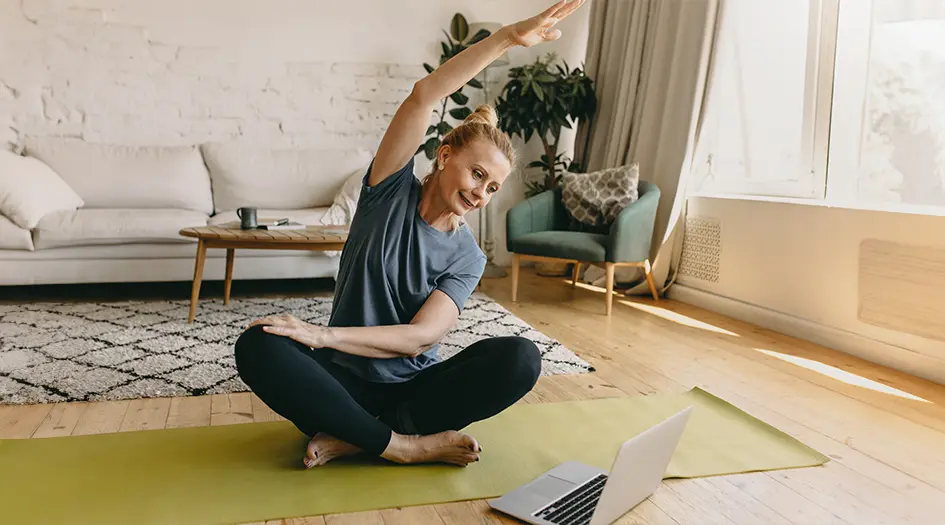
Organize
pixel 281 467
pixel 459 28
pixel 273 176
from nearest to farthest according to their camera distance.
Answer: pixel 281 467 < pixel 273 176 < pixel 459 28

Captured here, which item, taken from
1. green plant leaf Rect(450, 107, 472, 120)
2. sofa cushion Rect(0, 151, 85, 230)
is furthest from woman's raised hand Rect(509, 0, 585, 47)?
→ green plant leaf Rect(450, 107, 472, 120)

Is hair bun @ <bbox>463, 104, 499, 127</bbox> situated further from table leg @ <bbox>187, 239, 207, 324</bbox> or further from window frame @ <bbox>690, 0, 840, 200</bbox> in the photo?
window frame @ <bbox>690, 0, 840, 200</bbox>

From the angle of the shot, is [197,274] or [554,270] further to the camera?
[554,270]

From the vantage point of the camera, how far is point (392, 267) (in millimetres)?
1645

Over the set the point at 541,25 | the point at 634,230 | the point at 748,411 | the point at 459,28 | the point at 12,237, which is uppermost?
the point at 459,28

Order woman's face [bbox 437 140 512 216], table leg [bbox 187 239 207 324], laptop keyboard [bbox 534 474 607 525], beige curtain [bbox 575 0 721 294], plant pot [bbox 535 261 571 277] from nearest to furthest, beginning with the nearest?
laptop keyboard [bbox 534 474 607 525] → woman's face [bbox 437 140 512 216] → table leg [bbox 187 239 207 324] → beige curtain [bbox 575 0 721 294] → plant pot [bbox 535 261 571 277]

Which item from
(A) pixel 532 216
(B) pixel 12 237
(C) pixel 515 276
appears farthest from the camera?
(A) pixel 532 216

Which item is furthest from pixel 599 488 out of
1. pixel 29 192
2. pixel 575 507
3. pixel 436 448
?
pixel 29 192

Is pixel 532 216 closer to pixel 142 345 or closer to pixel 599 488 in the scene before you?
pixel 142 345

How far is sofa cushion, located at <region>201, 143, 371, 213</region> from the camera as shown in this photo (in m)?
4.46

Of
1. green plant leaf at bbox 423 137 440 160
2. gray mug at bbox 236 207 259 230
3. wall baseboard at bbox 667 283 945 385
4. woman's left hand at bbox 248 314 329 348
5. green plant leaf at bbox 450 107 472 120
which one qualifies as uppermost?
green plant leaf at bbox 450 107 472 120

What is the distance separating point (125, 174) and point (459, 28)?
7.65ft

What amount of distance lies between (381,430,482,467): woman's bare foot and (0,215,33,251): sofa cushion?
9.15 feet

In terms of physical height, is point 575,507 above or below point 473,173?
below
